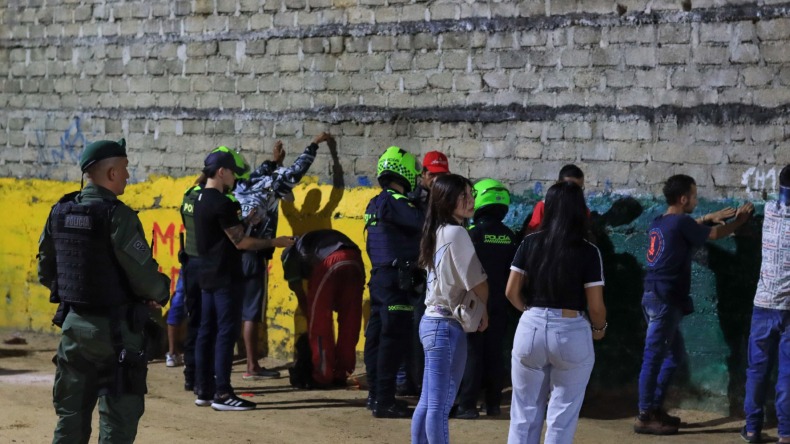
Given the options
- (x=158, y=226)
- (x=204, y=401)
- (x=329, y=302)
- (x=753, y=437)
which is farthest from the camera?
(x=158, y=226)

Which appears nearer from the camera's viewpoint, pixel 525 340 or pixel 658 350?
pixel 525 340

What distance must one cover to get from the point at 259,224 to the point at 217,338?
1396 millimetres

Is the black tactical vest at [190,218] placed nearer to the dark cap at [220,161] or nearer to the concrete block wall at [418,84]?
the dark cap at [220,161]

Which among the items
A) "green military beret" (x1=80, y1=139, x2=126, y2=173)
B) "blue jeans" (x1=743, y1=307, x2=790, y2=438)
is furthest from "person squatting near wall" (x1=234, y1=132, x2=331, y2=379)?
"blue jeans" (x1=743, y1=307, x2=790, y2=438)

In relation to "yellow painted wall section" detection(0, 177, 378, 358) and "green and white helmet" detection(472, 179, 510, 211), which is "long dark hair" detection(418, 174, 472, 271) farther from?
"yellow painted wall section" detection(0, 177, 378, 358)

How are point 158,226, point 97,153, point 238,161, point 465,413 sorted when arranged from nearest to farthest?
1. point 97,153
2. point 465,413
3. point 238,161
4. point 158,226

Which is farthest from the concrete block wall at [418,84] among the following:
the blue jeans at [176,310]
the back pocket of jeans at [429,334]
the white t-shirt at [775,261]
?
the back pocket of jeans at [429,334]

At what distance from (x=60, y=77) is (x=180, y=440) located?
591cm

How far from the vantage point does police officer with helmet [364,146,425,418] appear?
8.51 m

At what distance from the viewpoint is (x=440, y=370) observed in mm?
6559

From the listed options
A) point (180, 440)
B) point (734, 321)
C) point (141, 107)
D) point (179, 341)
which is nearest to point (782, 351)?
point (734, 321)

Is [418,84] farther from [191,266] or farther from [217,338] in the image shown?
[217,338]

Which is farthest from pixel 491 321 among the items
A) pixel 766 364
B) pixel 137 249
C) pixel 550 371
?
pixel 137 249

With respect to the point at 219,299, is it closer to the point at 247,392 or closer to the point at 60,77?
the point at 247,392
